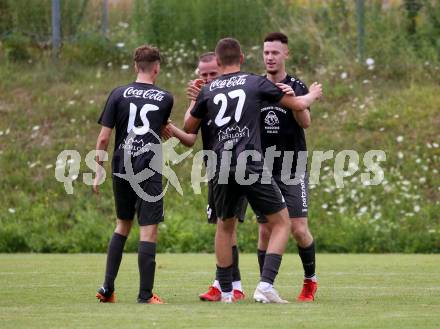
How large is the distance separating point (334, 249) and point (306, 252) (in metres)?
6.93

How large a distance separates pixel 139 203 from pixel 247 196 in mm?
904

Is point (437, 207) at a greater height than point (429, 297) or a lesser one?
greater

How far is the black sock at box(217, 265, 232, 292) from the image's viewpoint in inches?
349

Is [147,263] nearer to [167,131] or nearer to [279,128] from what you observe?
[167,131]

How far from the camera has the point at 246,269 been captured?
12.4m

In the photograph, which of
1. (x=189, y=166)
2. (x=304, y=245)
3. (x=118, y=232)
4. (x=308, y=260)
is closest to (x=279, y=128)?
(x=304, y=245)

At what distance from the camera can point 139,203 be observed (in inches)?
351

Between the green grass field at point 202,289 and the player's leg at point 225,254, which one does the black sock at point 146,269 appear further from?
the player's leg at point 225,254

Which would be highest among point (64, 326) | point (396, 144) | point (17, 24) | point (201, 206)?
point (17, 24)

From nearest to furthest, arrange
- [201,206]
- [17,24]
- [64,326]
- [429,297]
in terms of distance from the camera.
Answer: [64,326], [429,297], [201,206], [17,24]

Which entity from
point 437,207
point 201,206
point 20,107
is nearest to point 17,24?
point 20,107

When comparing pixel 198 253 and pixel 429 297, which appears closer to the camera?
pixel 429 297

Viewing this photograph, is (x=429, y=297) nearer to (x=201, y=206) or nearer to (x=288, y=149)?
(x=288, y=149)

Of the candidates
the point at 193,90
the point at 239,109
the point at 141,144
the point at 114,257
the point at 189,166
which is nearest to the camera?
the point at 239,109
